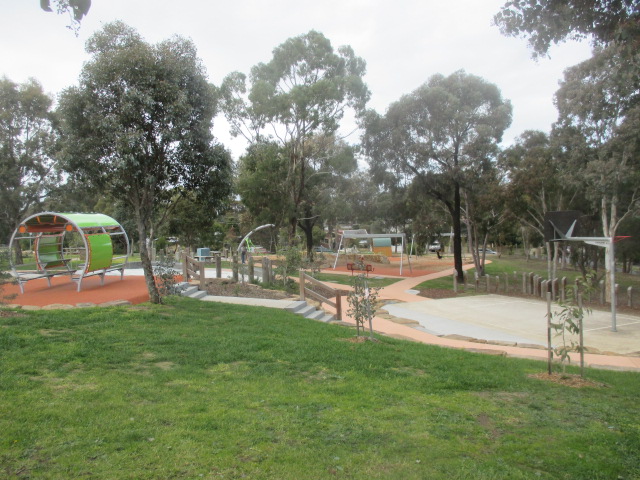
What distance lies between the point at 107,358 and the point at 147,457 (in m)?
3.06

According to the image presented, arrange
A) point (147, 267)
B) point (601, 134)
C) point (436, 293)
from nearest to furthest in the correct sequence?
point (147, 267) → point (601, 134) → point (436, 293)

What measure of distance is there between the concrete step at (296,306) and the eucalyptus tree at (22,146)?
1909 centimetres

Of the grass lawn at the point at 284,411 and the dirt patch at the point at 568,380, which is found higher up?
the grass lawn at the point at 284,411

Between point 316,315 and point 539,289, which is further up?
point 316,315

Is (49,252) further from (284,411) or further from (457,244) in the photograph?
(457,244)

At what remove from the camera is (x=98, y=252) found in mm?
14266

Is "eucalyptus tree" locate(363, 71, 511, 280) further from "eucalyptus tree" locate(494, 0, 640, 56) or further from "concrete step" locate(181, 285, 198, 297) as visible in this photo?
"eucalyptus tree" locate(494, 0, 640, 56)

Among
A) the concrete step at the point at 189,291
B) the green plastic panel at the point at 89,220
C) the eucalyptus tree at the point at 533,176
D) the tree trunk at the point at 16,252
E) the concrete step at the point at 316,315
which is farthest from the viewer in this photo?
the eucalyptus tree at the point at 533,176

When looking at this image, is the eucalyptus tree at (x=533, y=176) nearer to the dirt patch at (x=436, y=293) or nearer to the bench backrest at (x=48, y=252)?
the dirt patch at (x=436, y=293)

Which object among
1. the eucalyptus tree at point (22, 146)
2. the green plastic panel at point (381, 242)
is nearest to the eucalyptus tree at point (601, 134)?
the eucalyptus tree at point (22, 146)

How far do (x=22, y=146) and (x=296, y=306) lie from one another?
74.6ft

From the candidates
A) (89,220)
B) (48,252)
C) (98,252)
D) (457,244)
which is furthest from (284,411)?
(457,244)

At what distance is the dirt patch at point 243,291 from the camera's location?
46.1ft

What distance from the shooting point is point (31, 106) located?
84.6ft
